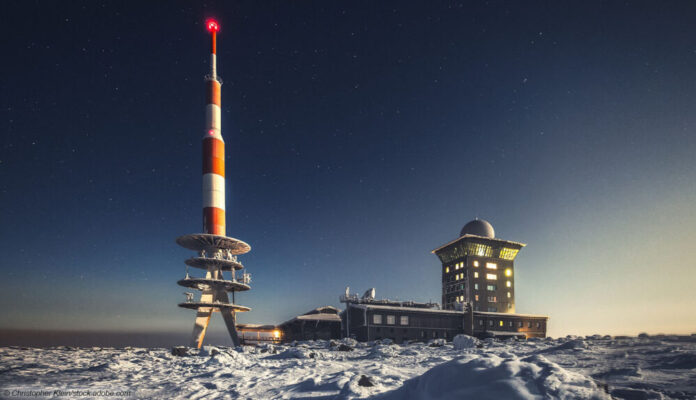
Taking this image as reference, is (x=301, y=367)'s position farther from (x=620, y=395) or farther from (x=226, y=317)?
(x=226, y=317)

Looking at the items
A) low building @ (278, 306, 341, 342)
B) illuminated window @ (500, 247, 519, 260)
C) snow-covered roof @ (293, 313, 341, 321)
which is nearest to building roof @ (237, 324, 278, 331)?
low building @ (278, 306, 341, 342)

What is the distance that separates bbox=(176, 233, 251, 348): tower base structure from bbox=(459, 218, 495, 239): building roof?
50.0 metres

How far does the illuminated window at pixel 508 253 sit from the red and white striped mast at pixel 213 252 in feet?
184

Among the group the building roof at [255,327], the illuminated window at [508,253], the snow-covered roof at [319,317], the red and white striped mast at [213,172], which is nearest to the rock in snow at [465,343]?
the snow-covered roof at [319,317]

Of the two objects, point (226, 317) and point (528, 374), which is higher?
point (528, 374)

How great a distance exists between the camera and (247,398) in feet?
34.6

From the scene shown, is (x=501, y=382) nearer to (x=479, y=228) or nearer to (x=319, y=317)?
(x=319, y=317)

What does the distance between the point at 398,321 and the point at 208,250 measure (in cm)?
3171

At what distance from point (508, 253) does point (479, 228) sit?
30.0ft

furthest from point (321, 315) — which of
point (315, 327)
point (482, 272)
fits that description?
point (482, 272)

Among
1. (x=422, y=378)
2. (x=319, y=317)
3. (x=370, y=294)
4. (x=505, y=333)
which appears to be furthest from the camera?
(x=505, y=333)

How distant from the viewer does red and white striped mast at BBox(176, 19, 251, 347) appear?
48531 millimetres

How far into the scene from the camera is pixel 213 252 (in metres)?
50.7

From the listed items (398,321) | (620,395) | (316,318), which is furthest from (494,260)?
(620,395)
